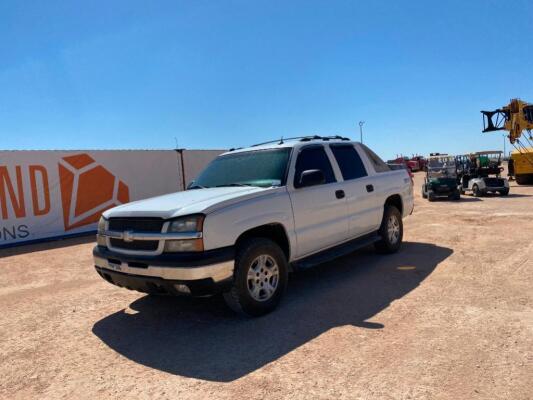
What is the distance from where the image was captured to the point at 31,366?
3.56 metres

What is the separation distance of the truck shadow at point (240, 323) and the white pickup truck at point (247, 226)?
35 centimetres

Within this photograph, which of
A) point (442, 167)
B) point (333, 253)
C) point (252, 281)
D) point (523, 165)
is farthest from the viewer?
point (523, 165)

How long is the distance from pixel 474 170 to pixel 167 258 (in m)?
18.2

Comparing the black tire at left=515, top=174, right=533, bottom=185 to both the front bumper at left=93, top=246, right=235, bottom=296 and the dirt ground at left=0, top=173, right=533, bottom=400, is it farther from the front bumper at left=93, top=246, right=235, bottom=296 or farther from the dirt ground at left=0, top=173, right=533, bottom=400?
the front bumper at left=93, top=246, right=235, bottom=296

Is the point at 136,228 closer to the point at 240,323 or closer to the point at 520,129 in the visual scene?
the point at 240,323

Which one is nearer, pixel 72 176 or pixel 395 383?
pixel 395 383

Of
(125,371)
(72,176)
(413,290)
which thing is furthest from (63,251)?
(413,290)

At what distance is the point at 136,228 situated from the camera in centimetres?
410

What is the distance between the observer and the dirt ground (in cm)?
298

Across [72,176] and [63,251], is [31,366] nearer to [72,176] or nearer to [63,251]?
[63,251]

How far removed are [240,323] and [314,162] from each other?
2.27 metres

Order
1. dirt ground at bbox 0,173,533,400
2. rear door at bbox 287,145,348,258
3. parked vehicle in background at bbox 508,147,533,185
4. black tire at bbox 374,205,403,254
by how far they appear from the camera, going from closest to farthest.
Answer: dirt ground at bbox 0,173,533,400 → rear door at bbox 287,145,348,258 → black tire at bbox 374,205,403,254 → parked vehicle in background at bbox 508,147,533,185

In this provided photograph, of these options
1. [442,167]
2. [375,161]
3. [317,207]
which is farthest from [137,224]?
[442,167]

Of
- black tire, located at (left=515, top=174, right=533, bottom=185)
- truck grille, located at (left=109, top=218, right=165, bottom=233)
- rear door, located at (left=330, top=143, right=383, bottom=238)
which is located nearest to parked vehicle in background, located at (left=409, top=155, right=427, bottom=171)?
black tire, located at (left=515, top=174, right=533, bottom=185)
